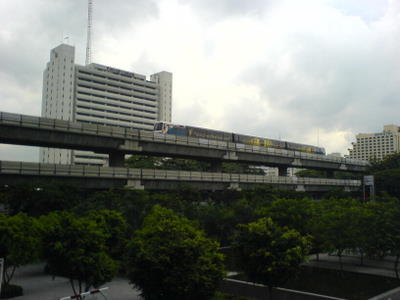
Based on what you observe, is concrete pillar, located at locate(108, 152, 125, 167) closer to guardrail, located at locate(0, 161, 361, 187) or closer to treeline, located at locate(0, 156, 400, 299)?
guardrail, located at locate(0, 161, 361, 187)

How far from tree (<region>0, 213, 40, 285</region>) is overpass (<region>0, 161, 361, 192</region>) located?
69.3 ft

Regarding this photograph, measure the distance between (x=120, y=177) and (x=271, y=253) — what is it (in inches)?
1387

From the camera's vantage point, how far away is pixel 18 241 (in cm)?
2188

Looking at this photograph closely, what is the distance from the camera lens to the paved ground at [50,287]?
2469cm

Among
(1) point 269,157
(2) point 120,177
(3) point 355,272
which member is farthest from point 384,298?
(1) point 269,157

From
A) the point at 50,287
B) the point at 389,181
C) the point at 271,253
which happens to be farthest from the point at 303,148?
the point at 271,253

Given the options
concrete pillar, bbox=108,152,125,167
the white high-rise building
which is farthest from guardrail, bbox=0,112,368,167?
the white high-rise building

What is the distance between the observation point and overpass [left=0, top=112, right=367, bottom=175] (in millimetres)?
43188

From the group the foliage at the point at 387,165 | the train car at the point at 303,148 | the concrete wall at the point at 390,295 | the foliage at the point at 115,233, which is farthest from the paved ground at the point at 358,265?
the foliage at the point at 387,165

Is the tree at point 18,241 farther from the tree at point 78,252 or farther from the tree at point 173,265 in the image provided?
the tree at point 173,265

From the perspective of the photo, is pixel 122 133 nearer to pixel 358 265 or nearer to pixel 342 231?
pixel 342 231

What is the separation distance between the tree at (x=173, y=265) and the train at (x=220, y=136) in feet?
143

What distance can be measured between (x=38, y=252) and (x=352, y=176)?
11597 centimetres

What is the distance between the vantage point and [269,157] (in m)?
73.9
